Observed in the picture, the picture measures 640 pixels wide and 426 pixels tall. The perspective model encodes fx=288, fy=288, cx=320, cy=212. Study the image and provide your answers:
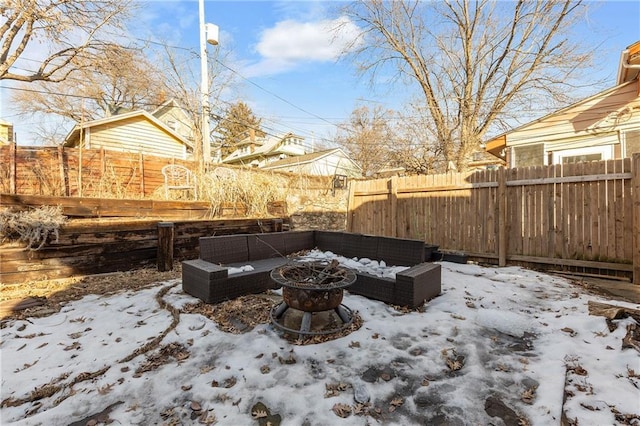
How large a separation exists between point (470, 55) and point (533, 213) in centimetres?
831

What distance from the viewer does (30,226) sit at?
11.7 ft

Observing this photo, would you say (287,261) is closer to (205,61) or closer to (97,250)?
(97,250)

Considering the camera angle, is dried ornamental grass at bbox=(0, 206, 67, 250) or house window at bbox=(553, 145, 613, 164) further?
house window at bbox=(553, 145, 613, 164)

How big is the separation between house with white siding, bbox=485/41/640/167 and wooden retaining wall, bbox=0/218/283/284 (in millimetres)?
7443

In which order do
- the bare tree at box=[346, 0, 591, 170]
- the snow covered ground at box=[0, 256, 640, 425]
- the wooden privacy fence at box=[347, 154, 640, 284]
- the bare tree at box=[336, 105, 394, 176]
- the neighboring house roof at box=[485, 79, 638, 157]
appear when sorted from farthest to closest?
the bare tree at box=[336, 105, 394, 176]
the bare tree at box=[346, 0, 591, 170]
the neighboring house roof at box=[485, 79, 638, 157]
the wooden privacy fence at box=[347, 154, 640, 284]
the snow covered ground at box=[0, 256, 640, 425]

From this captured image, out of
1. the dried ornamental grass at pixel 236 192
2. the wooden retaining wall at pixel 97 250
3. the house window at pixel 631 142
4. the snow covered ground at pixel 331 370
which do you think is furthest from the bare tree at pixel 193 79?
the house window at pixel 631 142

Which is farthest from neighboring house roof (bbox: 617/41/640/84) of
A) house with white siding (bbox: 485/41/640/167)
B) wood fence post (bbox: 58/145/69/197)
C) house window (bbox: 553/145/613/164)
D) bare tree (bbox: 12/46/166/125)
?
wood fence post (bbox: 58/145/69/197)

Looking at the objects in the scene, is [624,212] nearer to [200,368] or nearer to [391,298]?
[391,298]

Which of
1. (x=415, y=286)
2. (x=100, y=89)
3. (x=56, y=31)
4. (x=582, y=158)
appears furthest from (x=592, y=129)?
(x=100, y=89)

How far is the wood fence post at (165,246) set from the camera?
14.2 ft

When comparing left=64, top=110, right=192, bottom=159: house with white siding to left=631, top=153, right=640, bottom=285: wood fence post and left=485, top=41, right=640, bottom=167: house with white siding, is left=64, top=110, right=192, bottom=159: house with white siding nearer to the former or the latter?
left=485, top=41, right=640, bottom=167: house with white siding

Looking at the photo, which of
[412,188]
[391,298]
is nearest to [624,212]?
[412,188]

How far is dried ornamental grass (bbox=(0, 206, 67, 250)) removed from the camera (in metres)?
3.50

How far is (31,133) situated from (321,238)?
23.3 m
